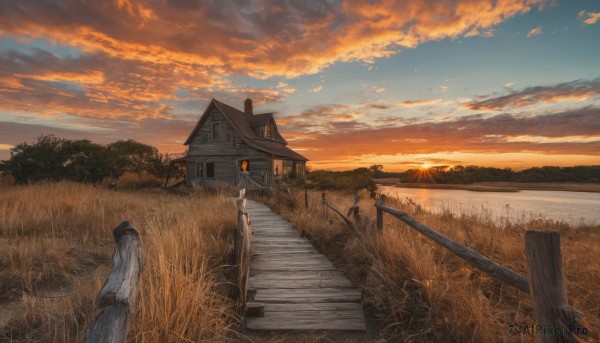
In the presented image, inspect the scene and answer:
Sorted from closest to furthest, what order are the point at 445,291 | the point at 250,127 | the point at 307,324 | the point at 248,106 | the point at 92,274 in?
1. the point at 445,291
2. the point at 307,324
3. the point at 92,274
4. the point at 250,127
5. the point at 248,106

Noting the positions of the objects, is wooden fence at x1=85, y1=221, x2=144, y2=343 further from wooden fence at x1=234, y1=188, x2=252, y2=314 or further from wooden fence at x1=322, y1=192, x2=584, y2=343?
wooden fence at x1=322, y1=192, x2=584, y2=343

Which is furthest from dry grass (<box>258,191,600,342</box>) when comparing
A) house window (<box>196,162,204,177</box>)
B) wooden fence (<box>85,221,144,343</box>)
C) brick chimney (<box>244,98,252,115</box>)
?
brick chimney (<box>244,98,252,115</box>)

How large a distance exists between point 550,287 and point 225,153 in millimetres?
26071

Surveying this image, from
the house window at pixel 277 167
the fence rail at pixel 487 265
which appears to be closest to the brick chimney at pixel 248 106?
the house window at pixel 277 167

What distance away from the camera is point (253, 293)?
15.4 ft

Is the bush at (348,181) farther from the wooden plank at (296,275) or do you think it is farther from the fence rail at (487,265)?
the fence rail at (487,265)

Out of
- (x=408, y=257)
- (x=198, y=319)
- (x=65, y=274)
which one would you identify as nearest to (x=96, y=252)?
(x=65, y=274)

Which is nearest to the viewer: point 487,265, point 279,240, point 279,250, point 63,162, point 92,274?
point 487,265

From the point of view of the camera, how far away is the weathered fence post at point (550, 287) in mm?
1895

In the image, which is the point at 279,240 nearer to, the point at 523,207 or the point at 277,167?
the point at 523,207

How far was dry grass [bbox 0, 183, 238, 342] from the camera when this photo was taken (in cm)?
302

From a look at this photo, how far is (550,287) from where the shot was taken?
1.94 m

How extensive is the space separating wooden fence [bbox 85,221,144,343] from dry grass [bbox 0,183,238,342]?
0.18 meters

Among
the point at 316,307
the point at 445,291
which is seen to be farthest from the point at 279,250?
the point at 445,291
